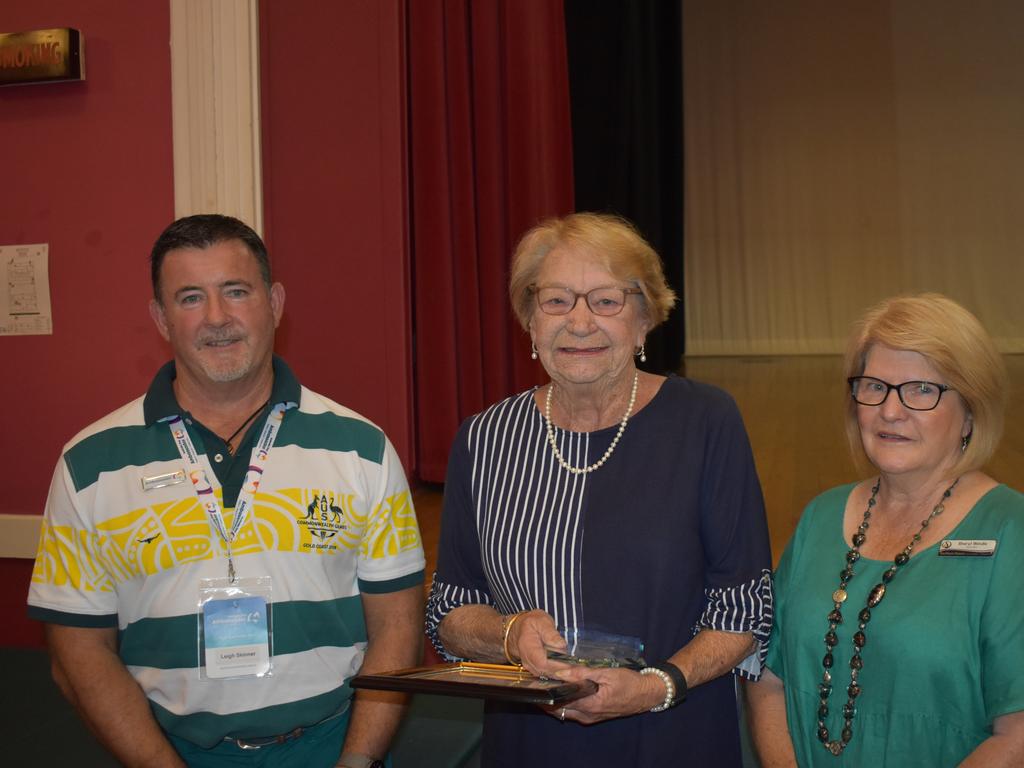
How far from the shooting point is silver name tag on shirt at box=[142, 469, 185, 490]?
1.92 meters

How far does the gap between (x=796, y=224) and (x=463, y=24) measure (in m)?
11.1

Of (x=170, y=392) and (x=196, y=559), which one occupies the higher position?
(x=170, y=392)

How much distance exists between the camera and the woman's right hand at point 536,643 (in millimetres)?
1640

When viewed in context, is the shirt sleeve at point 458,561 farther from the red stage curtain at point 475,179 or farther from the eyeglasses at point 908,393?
the red stage curtain at point 475,179

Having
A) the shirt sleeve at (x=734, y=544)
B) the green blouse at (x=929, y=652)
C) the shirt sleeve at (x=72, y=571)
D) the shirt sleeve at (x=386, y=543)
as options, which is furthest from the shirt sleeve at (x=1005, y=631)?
the shirt sleeve at (x=72, y=571)

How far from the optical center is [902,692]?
63.4 inches

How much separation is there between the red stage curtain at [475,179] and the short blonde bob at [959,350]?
11.2ft

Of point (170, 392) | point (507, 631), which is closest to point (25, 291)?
point (170, 392)

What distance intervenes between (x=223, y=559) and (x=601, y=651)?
73cm

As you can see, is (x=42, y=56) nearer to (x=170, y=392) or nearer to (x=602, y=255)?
(x=170, y=392)

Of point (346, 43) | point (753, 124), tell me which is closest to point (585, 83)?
point (346, 43)

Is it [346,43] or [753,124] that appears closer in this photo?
[346,43]

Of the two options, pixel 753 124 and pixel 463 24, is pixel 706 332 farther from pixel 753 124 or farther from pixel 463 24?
pixel 463 24

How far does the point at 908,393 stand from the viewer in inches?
66.9
